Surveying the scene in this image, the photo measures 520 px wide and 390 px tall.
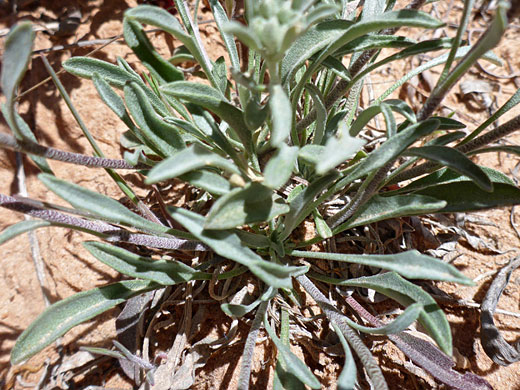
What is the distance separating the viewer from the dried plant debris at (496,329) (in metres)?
1.30

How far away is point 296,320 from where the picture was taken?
143 cm

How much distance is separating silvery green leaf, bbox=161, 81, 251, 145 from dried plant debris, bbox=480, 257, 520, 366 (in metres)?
1.12

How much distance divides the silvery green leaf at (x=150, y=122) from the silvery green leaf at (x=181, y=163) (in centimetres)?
26

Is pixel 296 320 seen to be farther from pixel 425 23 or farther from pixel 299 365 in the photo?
pixel 425 23

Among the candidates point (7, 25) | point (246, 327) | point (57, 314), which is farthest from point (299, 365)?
point (7, 25)

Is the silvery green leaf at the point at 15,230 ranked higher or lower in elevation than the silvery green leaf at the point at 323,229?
higher

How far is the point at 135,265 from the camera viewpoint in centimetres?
107

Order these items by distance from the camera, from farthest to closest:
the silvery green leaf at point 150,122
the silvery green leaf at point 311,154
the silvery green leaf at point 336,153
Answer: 1. the silvery green leaf at point 150,122
2. the silvery green leaf at point 311,154
3. the silvery green leaf at point 336,153

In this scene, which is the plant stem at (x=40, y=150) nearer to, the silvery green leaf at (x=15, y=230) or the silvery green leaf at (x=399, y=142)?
the silvery green leaf at (x=15, y=230)

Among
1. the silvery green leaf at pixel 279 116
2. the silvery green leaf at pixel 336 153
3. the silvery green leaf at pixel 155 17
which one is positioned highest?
the silvery green leaf at pixel 155 17

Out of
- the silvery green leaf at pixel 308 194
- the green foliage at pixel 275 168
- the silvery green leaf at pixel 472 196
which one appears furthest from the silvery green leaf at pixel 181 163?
the silvery green leaf at pixel 472 196

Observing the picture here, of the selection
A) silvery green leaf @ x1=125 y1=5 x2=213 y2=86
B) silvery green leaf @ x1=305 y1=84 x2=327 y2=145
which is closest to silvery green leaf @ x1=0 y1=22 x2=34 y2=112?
silvery green leaf @ x1=125 y1=5 x2=213 y2=86

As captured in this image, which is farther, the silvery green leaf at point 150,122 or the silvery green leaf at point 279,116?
the silvery green leaf at point 150,122

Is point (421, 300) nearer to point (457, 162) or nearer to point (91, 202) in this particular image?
point (457, 162)
